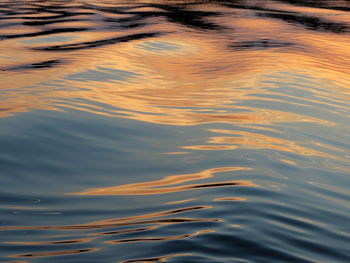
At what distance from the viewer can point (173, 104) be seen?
2.14 metres

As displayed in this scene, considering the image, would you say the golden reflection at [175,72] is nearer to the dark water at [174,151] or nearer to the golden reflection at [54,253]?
the dark water at [174,151]

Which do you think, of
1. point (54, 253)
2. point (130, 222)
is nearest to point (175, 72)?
point (130, 222)

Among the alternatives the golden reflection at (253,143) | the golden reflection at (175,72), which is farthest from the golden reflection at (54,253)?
the golden reflection at (175,72)

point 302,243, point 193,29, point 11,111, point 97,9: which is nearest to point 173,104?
point 11,111

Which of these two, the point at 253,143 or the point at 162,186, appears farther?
the point at 253,143

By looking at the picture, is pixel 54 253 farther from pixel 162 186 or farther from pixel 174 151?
pixel 174 151

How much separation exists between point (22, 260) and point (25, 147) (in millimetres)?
695

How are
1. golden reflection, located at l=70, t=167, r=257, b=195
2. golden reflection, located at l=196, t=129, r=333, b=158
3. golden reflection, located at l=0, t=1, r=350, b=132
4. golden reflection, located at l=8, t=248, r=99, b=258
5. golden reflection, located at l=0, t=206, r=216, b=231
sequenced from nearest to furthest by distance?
1. golden reflection, located at l=8, t=248, r=99, b=258
2. golden reflection, located at l=0, t=206, r=216, b=231
3. golden reflection, located at l=70, t=167, r=257, b=195
4. golden reflection, located at l=196, t=129, r=333, b=158
5. golden reflection, located at l=0, t=1, r=350, b=132

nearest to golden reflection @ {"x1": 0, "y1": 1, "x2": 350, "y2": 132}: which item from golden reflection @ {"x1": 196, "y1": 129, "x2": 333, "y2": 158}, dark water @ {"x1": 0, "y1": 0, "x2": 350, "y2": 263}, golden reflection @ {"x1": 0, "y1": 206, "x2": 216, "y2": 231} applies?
dark water @ {"x1": 0, "y1": 0, "x2": 350, "y2": 263}

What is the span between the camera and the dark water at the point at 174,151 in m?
1.12

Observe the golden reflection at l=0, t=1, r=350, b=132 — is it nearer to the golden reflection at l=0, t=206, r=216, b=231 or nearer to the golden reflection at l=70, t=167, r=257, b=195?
the golden reflection at l=70, t=167, r=257, b=195

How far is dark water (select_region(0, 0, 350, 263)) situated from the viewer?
1.12 m

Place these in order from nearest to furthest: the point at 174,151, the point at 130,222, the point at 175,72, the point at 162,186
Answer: the point at 130,222
the point at 162,186
the point at 174,151
the point at 175,72

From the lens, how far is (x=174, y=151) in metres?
1.67
